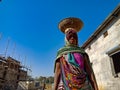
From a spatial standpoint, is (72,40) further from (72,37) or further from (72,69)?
(72,69)

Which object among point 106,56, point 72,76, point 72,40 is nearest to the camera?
point 72,76

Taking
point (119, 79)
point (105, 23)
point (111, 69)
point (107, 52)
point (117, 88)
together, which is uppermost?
point (105, 23)

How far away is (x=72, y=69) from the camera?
2.15m

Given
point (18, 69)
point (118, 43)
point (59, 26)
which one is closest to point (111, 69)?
point (118, 43)

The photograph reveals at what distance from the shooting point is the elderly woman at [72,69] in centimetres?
205

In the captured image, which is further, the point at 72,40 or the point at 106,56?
the point at 106,56

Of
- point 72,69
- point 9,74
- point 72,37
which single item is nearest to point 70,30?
point 72,37

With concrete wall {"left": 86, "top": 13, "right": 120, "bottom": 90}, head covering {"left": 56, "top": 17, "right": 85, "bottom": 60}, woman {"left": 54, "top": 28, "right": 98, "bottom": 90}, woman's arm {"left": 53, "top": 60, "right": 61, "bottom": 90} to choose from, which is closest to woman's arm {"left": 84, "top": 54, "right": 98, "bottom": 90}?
woman {"left": 54, "top": 28, "right": 98, "bottom": 90}

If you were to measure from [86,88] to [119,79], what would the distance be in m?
7.54

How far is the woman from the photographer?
2.05 meters

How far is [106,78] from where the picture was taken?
33.0ft

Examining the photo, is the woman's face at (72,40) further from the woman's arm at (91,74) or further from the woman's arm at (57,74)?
the woman's arm at (57,74)

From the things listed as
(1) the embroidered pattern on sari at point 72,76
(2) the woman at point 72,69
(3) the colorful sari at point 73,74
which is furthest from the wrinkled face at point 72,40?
(1) the embroidered pattern on sari at point 72,76

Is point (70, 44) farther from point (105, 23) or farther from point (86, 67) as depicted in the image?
point (105, 23)
